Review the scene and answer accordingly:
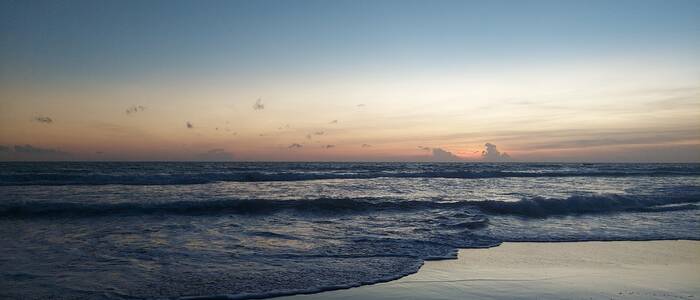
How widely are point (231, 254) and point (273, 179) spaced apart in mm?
24868

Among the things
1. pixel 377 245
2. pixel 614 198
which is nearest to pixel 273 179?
pixel 614 198

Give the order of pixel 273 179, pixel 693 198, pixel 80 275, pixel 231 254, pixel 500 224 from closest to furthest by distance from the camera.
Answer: pixel 80 275 → pixel 231 254 → pixel 500 224 → pixel 693 198 → pixel 273 179

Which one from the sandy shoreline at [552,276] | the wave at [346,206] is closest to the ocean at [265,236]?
the wave at [346,206]

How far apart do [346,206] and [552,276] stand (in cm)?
1005

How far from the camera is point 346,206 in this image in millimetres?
16547

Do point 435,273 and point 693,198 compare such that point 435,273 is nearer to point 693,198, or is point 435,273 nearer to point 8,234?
point 8,234

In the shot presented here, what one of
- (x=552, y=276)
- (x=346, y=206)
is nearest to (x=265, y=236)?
(x=552, y=276)

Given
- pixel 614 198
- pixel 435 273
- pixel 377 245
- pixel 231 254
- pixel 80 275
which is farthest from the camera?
pixel 614 198

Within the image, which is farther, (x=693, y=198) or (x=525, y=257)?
(x=693, y=198)

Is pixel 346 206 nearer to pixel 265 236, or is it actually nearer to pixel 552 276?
pixel 265 236

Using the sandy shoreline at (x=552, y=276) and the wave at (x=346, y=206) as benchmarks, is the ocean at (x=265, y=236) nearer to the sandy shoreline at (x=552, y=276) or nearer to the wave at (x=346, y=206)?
the wave at (x=346, y=206)

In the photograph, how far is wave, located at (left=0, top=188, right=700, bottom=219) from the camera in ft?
48.4

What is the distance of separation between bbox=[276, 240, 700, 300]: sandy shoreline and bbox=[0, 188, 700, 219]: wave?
14.3ft

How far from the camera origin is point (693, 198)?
20656mm
